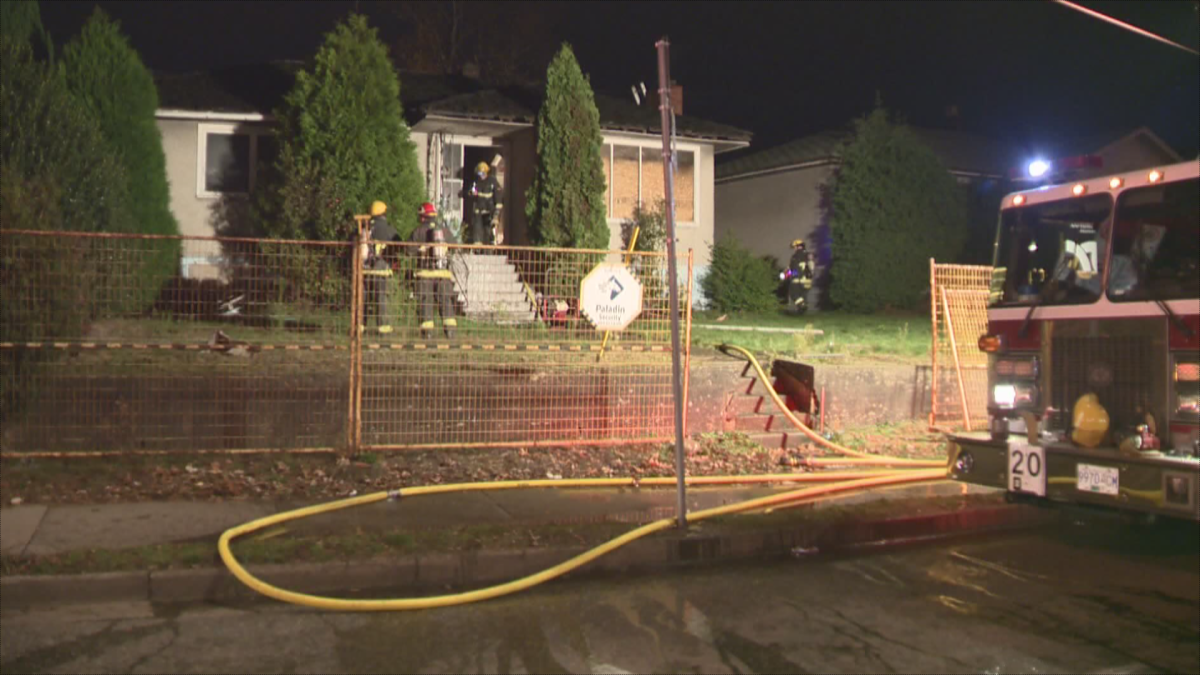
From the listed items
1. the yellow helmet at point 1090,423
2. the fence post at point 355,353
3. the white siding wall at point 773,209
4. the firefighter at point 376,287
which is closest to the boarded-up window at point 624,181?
the white siding wall at point 773,209

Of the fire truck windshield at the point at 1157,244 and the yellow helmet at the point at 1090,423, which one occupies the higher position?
the fire truck windshield at the point at 1157,244

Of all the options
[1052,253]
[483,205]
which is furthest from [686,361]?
[483,205]

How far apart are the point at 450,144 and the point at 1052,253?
14454 mm

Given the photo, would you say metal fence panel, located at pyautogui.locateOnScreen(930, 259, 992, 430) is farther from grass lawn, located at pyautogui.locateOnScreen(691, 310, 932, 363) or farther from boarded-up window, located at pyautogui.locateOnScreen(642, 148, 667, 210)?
boarded-up window, located at pyautogui.locateOnScreen(642, 148, 667, 210)

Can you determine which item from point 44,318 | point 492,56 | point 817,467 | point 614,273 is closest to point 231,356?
point 44,318

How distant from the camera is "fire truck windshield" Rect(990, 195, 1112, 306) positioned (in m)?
7.14

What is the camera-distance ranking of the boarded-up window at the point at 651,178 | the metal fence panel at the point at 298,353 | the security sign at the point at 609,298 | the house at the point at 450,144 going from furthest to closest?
1. the boarded-up window at the point at 651,178
2. the house at the point at 450,144
3. the security sign at the point at 609,298
4. the metal fence panel at the point at 298,353

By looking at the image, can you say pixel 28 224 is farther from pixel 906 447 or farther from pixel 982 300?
pixel 982 300

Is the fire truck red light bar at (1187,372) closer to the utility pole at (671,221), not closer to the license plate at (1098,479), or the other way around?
the license plate at (1098,479)

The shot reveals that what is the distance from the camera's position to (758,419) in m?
11.1

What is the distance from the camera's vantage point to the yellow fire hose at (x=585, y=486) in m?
6.06

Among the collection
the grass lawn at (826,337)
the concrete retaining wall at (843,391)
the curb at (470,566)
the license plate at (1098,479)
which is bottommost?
the curb at (470,566)

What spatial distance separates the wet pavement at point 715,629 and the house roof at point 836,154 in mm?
19818

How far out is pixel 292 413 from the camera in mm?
9406
